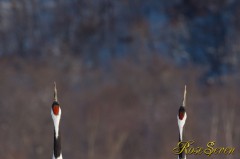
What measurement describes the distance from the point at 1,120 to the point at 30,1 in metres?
24.7

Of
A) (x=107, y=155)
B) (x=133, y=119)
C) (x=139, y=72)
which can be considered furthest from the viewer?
(x=139, y=72)

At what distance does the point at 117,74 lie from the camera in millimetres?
50406

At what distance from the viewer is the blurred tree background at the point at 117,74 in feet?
129

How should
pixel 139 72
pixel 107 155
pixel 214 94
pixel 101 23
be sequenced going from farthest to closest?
pixel 101 23 → pixel 139 72 → pixel 214 94 → pixel 107 155

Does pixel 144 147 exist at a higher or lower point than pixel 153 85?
lower

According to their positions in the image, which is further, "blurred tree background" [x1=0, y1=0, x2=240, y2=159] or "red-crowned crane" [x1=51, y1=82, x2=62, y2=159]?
"blurred tree background" [x1=0, y1=0, x2=240, y2=159]

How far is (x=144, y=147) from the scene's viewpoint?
4022cm

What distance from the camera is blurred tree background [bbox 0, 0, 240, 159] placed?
39.3 metres

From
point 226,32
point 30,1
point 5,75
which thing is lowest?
point 5,75

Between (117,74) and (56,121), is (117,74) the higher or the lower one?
the higher one

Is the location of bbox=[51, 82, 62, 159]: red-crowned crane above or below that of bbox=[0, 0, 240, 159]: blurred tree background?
below

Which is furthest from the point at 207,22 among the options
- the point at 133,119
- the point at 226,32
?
the point at 133,119

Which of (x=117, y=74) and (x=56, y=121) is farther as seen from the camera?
(x=117, y=74)

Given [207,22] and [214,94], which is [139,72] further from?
[207,22]
